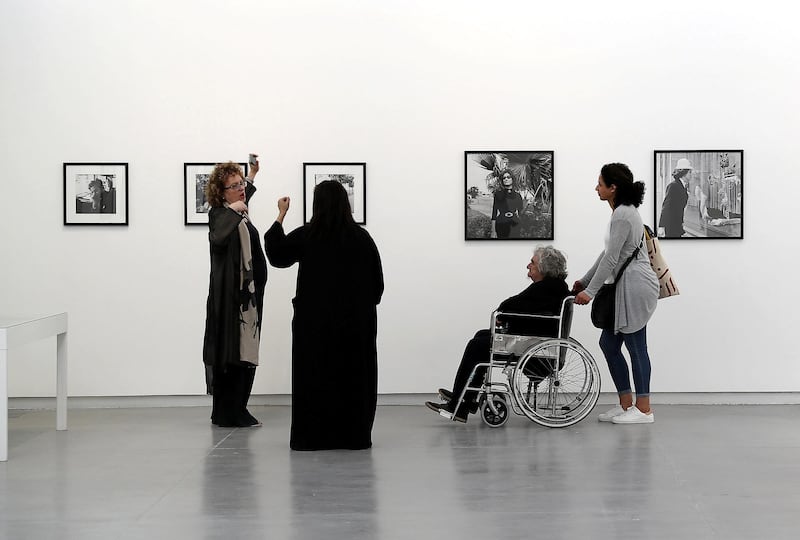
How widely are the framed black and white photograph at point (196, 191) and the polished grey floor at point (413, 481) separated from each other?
1527 mm

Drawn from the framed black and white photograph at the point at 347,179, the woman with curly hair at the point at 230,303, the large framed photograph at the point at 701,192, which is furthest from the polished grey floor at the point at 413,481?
the framed black and white photograph at the point at 347,179

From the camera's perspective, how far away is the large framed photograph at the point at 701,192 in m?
7.60

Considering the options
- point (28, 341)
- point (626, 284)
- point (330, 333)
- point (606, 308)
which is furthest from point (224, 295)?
point (626, 284)

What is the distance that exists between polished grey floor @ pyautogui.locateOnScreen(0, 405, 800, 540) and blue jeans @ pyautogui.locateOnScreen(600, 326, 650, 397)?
0.28 m

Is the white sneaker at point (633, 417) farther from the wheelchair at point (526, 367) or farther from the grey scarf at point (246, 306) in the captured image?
the grey scarf at point (246, 306)

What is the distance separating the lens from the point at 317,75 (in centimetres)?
757

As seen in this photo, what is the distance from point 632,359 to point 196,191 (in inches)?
133

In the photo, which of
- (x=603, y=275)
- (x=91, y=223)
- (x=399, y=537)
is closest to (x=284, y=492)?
(x=399, y=537)

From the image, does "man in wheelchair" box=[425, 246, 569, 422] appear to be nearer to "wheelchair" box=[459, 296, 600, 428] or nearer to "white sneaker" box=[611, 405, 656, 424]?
"wheelchair" box=[459, 296, 600, 428]

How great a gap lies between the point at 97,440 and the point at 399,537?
290cm

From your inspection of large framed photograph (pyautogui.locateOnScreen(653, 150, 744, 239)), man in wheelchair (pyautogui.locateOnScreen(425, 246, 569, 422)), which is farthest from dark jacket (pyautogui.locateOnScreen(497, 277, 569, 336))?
large framed photograph (pyautogui.locateOnScreen(653, 150, 744, 239))

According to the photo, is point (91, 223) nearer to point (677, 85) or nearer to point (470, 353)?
point (470, 353)

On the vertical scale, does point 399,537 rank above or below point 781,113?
below

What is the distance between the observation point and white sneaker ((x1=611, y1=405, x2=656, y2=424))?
6672 millimetres
